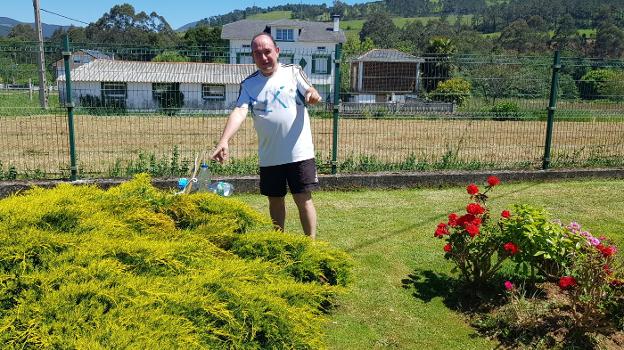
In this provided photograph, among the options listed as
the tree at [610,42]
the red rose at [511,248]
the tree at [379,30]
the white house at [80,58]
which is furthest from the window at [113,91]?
the tree at [379,30]

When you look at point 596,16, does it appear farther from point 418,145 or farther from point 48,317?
point 48,317

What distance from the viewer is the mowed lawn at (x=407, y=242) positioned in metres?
3.44

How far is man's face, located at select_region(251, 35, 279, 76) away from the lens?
3.93 m

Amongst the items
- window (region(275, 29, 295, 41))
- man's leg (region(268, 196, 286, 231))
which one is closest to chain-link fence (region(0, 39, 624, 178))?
man's leg (region(268, 196, 286, 231))

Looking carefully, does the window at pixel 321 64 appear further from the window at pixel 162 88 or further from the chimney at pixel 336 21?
the chimney at pixel 336 21

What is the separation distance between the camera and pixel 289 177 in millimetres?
4203

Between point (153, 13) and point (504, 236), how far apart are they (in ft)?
370

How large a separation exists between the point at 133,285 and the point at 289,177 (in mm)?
2082

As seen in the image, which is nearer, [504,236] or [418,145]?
[504,236]

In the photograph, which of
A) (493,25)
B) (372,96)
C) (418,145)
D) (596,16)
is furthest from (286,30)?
(493,25)

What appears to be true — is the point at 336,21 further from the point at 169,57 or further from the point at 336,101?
the point at 336,101

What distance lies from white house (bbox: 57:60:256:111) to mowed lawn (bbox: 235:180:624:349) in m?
2.15

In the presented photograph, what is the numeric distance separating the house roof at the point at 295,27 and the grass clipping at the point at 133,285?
60.9 meters

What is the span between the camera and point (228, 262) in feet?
9.04
